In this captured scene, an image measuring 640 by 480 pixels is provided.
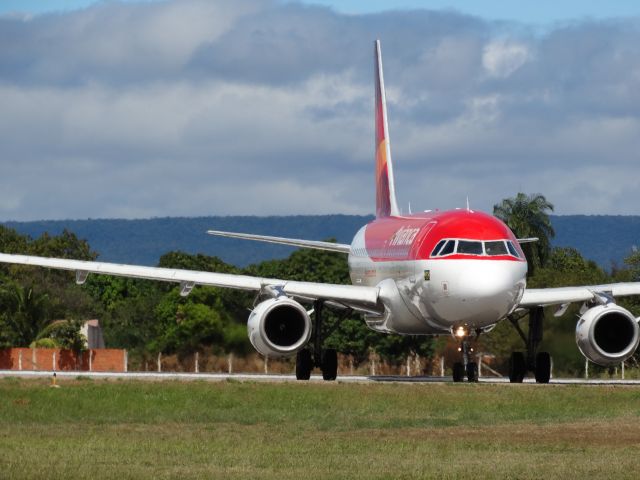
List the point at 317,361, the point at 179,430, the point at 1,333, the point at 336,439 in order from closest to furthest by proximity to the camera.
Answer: the point at 336,439 < the point at 179,430 < the point at 317,361 < the point at 1,333

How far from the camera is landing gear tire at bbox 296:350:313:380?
4491 cm

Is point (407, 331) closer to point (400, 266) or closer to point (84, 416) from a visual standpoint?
point (400, 266)

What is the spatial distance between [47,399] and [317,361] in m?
9.72

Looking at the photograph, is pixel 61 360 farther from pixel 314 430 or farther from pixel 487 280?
pixel 314 430

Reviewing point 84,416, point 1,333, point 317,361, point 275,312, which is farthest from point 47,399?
point 1,333

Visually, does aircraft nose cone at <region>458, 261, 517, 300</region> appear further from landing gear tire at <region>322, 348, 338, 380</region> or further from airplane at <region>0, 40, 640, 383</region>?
landing gear tire at <region>322, 348, 338, 380</region>

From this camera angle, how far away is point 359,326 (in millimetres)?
79750

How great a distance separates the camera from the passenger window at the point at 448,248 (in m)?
39.8

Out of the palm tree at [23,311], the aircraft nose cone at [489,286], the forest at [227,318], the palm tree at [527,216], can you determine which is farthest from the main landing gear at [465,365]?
the palm tree at [527,216]

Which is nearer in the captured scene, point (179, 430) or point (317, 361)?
point (179, 430)

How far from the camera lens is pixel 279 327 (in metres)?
42.1

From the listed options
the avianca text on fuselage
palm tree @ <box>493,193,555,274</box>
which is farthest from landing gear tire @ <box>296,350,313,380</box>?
palm tree @ <box>493,193,555,274</box>

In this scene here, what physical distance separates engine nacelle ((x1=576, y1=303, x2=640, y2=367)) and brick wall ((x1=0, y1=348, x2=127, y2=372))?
24.7 meters

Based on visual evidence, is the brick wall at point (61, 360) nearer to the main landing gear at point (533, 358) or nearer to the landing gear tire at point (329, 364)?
the landing gear tire at point (329, 364)
